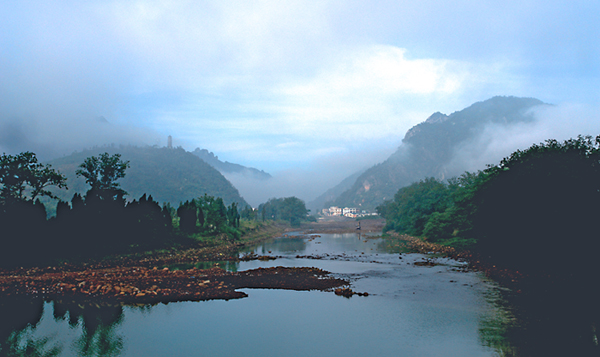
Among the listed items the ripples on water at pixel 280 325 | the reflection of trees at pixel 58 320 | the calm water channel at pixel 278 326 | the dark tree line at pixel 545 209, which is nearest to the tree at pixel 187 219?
the calm water channel at pixel 278 326

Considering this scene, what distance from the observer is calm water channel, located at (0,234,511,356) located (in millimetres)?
18562

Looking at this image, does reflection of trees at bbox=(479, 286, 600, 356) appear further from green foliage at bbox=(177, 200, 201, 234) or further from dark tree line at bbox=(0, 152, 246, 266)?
green foliage at bbox=(177, 200, 201, 234)

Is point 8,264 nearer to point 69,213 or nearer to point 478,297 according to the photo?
point 69,213

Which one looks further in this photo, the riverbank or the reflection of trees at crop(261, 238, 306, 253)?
the reflection of trees at crop(261, 238, 306, 253)

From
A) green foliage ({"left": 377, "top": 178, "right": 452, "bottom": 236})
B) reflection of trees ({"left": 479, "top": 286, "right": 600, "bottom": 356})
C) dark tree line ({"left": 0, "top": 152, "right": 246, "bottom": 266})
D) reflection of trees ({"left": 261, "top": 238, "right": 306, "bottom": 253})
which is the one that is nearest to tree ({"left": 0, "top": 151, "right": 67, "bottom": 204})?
dark tree line ({"left": 0, "top": 152, "right": 246, "bottom": 266})

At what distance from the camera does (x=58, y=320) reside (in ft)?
73.8

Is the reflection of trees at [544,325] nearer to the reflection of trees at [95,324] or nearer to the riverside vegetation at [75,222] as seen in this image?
the reflection of trees at [95,324]

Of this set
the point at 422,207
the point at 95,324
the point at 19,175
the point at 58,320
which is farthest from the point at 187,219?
the point at 422,207

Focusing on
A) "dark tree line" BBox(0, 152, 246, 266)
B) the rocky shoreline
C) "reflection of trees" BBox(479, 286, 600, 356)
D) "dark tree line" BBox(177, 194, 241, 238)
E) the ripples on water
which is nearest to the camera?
"reflection of trees" BBox(479, 286, 600, 356)

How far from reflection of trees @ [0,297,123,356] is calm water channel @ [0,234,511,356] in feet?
0.16

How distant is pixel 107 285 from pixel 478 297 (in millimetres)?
27194

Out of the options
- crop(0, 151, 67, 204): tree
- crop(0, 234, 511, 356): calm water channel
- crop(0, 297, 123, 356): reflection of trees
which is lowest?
crop(0, 234, 511, 356): calm water channel

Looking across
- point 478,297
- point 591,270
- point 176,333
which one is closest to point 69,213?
point 176,333

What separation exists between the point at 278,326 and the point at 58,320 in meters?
12.8
